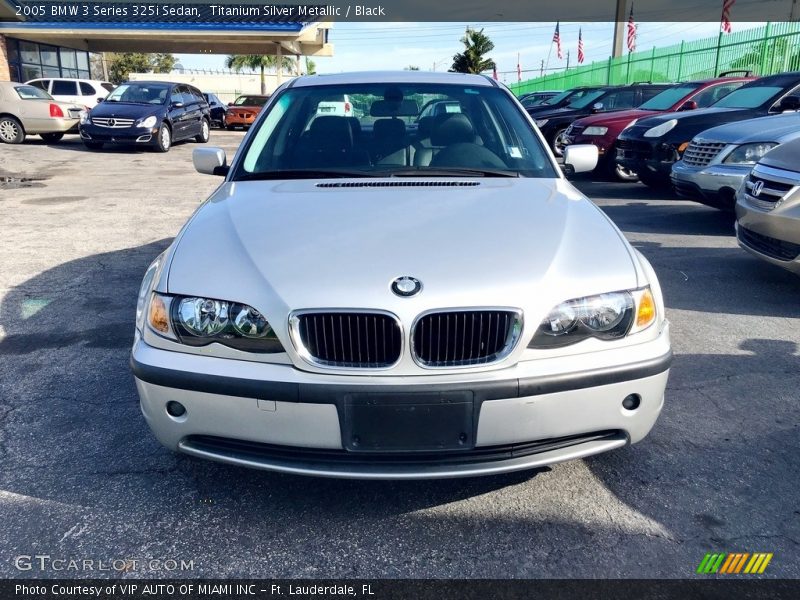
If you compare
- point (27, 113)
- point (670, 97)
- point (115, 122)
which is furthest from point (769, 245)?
point (27, 113)

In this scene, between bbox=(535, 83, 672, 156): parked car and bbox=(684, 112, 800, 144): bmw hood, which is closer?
bbox=(684, 112, 800, 144): bmw hood

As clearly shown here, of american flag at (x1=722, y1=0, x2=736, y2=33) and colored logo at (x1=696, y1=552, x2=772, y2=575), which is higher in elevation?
american flag at (x1=722, y1=0, x2=736, y2=33)

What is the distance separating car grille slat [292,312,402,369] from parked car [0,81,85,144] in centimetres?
1769

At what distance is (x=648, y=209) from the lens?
347 inches

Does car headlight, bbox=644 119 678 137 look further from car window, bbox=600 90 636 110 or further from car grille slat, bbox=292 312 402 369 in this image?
car grille slat, bbox=292 312 402 369

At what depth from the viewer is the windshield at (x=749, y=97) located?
896 centimetres

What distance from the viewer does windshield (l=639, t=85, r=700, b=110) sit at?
11.2m

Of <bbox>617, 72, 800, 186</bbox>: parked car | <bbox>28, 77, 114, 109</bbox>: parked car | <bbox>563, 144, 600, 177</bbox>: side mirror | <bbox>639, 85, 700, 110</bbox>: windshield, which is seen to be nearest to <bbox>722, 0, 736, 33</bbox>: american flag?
<bbox>639, 85, 700, 110</bbox>: windshield

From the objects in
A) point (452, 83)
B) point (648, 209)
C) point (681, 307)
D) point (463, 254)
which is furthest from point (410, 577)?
point (648, 209)

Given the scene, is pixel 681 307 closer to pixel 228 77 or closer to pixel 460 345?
pixel 460 345

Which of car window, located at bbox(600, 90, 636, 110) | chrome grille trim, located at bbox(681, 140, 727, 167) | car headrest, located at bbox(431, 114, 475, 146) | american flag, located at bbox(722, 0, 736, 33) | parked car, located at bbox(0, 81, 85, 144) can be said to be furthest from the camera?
american flag, located at bbox(722, 0, 736, 33)

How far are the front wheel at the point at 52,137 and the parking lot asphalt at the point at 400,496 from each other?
15.8 meters

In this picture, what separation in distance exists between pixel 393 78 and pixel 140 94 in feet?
47.5

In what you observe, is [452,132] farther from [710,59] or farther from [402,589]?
[710,59]
